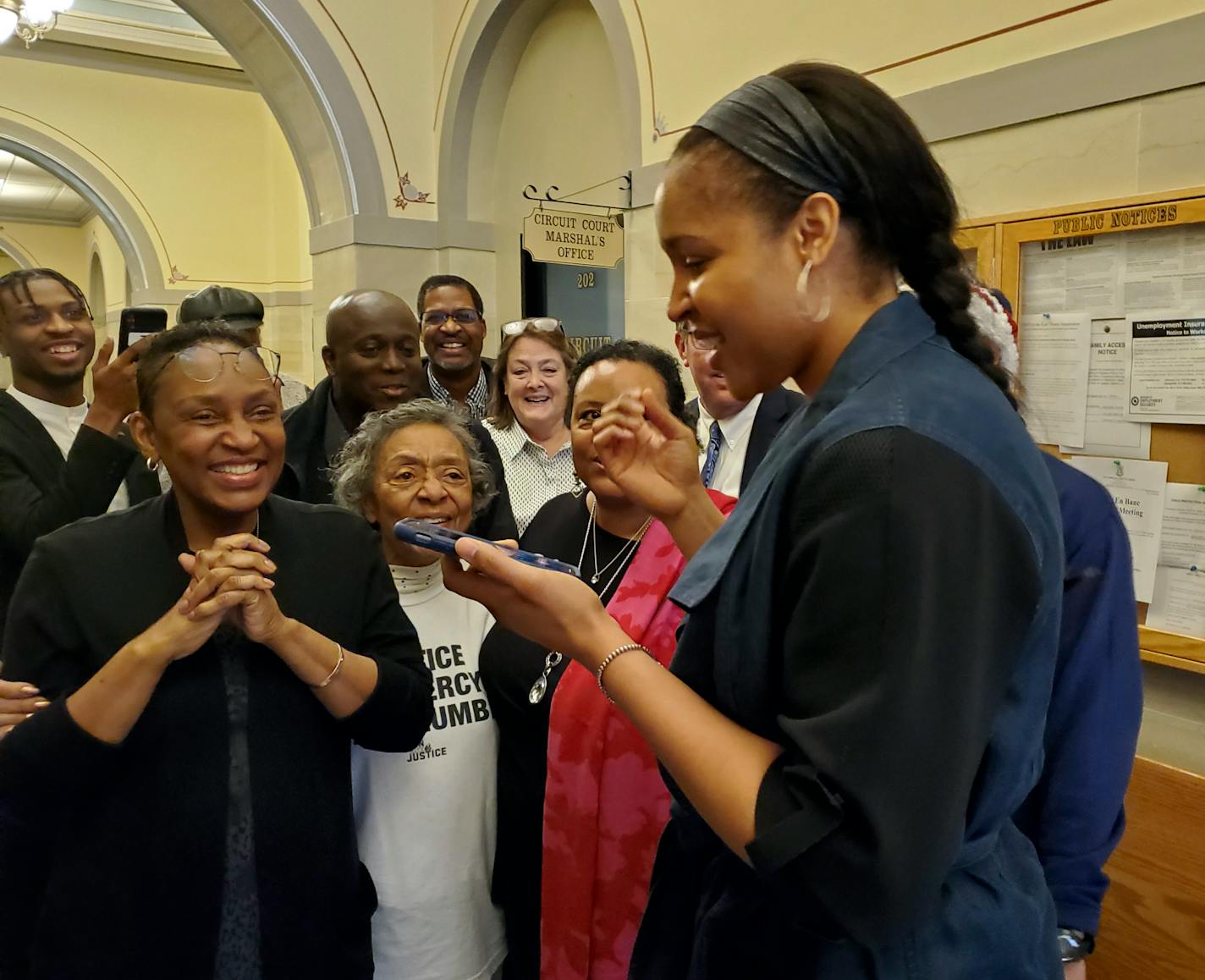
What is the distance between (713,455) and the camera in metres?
2.75

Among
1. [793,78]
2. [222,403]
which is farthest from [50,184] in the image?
[793,78]

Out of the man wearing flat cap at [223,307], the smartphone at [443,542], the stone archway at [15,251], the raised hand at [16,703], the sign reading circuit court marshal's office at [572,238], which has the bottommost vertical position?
the raised hand at [16,703]

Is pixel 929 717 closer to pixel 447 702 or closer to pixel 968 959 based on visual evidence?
pixel 968 959

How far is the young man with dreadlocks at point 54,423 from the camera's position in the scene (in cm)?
192

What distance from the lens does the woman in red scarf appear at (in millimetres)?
1507

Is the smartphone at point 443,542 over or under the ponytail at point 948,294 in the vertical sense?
under

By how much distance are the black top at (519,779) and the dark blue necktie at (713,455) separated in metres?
1.05

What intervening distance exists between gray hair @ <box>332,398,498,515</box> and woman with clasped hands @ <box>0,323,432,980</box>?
1.37 ft

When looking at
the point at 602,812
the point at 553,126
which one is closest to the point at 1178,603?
the point at 602,812

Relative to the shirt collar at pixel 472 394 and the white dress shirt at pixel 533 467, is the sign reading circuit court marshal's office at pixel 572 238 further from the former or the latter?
the white dress shirt at pixel 533 467

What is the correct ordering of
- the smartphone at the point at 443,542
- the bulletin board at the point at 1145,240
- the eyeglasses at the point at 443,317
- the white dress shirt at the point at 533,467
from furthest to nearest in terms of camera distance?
the eyeglasses at the point at 443,317 → the white dress shirt at the point at 533,467 → the bulletin board at the point at 1145,240 → the smartphone at the point at 443,542

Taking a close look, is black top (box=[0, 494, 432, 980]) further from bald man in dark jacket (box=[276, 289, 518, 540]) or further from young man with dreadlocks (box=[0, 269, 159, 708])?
bald man in dark jacket (box=[276, 289, 518, 540])

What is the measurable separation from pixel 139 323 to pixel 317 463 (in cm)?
62

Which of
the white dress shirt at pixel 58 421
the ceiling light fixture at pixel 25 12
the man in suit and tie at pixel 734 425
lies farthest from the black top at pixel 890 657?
the ceiling light fixture at pixel 25 12
